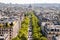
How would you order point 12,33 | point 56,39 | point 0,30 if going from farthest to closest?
1. point 12,33
2. point 0,30
3. point 56,39

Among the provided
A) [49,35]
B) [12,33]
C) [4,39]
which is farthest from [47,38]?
[4,39]

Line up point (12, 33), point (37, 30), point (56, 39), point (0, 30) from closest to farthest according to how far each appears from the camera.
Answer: point (56, 39) → point (0, 30) → point (12, 33) → point (37, 30)

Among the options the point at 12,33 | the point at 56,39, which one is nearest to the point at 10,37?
the point at 12,33

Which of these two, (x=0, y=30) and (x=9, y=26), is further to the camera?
(x=9, y=26)

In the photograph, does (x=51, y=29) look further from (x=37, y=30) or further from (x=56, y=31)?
(x=37, y=30)

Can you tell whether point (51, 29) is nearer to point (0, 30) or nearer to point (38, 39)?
point (38, 39)

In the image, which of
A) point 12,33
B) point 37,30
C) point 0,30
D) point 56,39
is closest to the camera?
point 56,39

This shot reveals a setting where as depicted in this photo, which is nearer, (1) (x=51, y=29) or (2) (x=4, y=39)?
(2) (x=4, y=39)

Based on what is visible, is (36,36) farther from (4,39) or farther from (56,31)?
(4,39)
